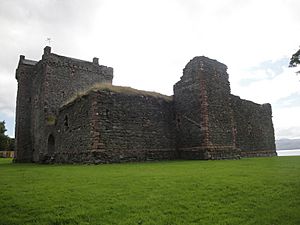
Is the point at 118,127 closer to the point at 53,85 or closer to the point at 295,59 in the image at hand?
the point at 295,59

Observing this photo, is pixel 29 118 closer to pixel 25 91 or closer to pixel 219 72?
pixel 25 91

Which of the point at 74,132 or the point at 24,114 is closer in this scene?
the point at 74,132

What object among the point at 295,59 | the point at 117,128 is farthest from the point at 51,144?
the point at 295,59

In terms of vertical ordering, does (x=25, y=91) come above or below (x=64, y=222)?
above

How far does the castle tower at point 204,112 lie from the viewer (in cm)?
2017

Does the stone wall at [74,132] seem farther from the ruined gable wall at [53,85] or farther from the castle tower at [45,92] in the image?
the ruined gable wall at [53,85]

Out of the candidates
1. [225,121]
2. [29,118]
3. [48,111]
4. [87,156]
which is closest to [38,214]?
[87,156]

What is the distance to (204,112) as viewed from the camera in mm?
20281

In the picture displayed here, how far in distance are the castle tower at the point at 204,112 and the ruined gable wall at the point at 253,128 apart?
4.16 m

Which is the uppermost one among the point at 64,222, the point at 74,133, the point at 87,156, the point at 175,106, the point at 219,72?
the point at 219,72

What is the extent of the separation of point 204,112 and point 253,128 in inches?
419

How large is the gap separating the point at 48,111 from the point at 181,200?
25587mm

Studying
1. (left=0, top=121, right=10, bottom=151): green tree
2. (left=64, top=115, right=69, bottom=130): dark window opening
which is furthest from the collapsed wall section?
(left=0, top=121, right=10, bottom=151): green tree

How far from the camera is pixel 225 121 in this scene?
864 inches
